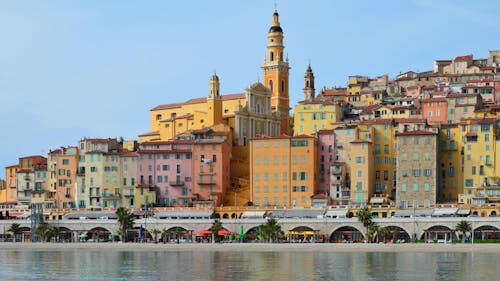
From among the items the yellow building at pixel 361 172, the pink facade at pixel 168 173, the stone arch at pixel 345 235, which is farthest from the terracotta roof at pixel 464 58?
the stone arch at pixel 345 235

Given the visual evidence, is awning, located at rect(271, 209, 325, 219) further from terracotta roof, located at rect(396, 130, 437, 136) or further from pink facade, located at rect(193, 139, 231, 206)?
terracotta roof, located at rect(396, 130, 437, 136)

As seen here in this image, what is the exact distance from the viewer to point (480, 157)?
384 ft

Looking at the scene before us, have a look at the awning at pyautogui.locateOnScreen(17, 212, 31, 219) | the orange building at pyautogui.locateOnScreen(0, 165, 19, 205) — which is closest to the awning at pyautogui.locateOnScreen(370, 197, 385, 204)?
the awning at pyautogui.locateOnScreen(17, 212, 31, 219)

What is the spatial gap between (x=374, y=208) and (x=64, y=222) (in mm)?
36076

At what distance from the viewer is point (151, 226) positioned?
393 ft

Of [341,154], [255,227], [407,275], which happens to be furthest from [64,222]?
[407,275]

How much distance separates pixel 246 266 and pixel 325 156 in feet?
138

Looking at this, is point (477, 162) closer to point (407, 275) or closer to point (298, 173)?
point (298, 173)

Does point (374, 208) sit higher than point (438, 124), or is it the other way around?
point (438, 124)

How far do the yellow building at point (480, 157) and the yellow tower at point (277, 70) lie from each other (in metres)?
43.2

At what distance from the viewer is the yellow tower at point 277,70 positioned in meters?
158

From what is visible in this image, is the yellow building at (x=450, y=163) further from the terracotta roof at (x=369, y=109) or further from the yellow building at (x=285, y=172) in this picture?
the terracotta roof at (x=369, y=109)

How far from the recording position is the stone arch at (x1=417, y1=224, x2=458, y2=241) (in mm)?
107688

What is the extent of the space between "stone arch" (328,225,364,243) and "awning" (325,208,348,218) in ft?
8.74
